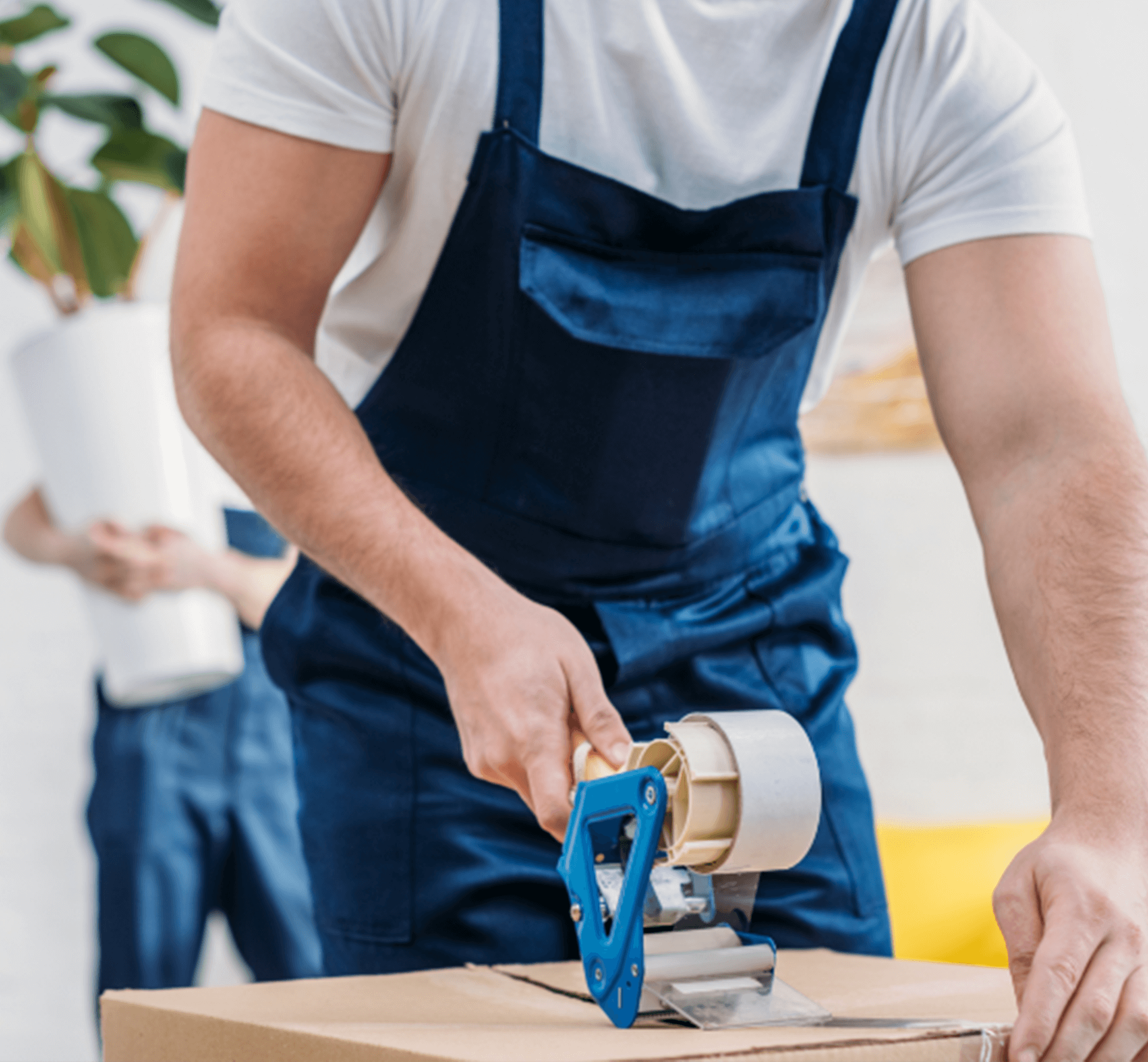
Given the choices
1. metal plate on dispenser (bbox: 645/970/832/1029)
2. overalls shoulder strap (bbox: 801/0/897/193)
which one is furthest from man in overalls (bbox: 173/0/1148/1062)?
metal plate on dispenser (bbox: 645/970/832/1029)

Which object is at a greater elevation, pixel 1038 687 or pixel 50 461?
pixel 50 461

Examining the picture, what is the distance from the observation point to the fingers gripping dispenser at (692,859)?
55 centimetres

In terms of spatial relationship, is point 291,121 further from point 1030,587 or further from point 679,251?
point 1030,587

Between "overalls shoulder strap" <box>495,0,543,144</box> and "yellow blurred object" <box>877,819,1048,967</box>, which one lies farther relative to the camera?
"yellow blurred object" <box>877,819,1048,967</box>

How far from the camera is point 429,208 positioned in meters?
0.90

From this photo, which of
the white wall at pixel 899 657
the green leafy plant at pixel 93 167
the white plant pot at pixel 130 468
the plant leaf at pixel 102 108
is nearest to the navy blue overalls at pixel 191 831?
the white plant pot at pixel 130 468

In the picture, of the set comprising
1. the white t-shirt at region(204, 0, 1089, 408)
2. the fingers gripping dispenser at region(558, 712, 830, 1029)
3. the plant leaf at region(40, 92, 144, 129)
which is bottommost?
the fingers gripping dispenser at region(558, 712, 830, 1029)

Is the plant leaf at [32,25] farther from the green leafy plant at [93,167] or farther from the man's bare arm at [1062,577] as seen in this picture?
the man's bare arm at [1062,577]

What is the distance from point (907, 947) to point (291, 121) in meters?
1.34

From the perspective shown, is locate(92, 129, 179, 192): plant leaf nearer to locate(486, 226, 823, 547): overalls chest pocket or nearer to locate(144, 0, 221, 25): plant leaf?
locate(144, 0, 221, 25): plant leaf

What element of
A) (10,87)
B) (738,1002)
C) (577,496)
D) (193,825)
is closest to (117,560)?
(193,825)

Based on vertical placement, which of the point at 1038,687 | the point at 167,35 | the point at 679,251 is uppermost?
the point at 167,35

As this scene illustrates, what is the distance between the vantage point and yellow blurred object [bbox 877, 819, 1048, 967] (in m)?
1.68

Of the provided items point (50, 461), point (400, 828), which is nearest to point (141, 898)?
point (50, 461)
